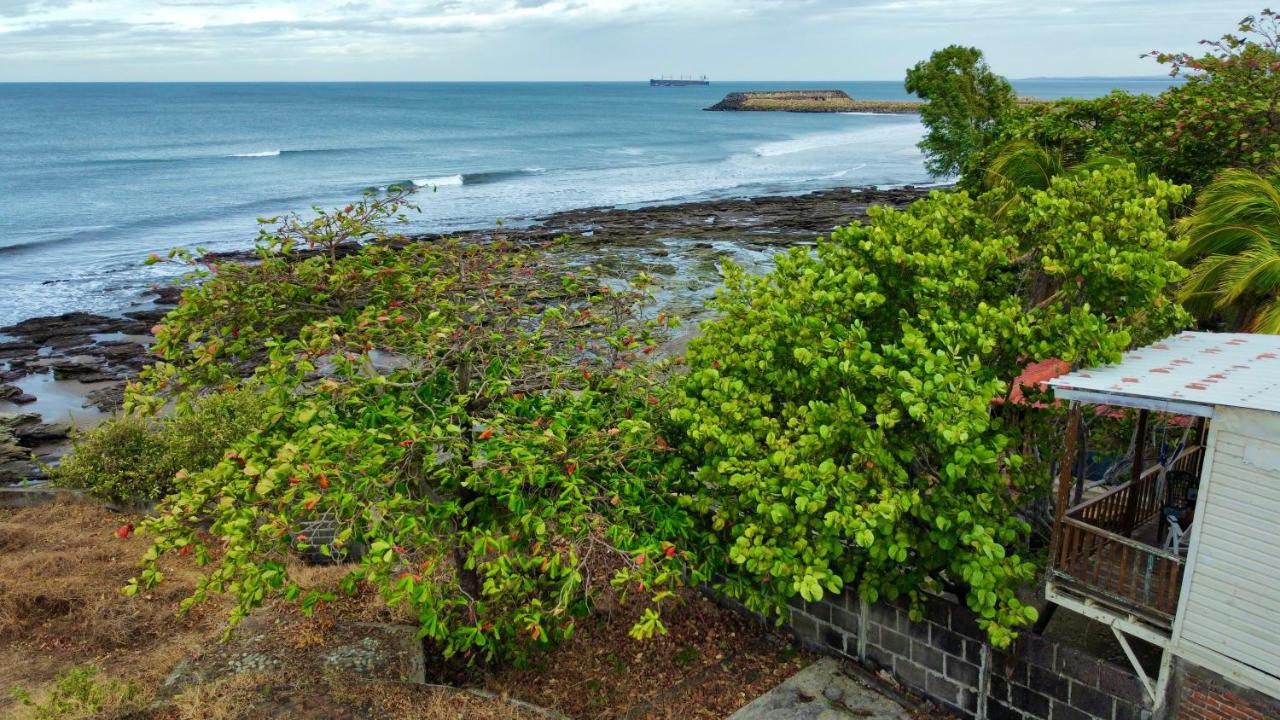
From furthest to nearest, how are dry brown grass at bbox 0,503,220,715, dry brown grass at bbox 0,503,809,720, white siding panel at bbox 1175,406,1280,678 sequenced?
dry brown grass at bbox 0,503,220,715 → dry brown grass at bbox 0,503,809,720 → white siding panel at bbox 1175,406,1280,678

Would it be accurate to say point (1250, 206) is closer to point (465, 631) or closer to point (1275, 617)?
point (1275, 617)

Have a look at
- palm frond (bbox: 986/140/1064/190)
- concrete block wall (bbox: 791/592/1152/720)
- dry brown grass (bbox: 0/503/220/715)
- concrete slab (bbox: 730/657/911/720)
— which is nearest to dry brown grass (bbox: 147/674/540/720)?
dry brown grass (bbox: 0/503/220/715)

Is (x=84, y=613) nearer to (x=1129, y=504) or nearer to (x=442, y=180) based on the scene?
(x=1129, y=504)

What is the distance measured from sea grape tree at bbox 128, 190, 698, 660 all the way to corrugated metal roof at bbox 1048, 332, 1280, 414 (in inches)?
160

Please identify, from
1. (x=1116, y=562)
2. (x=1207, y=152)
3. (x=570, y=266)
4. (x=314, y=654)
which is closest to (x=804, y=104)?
(x=570, y=266)

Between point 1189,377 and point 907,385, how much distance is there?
229cm

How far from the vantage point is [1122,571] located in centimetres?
764

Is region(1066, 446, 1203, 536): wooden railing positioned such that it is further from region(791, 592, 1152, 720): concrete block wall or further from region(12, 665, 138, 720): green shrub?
region(12, 665, 138, 720): green shrub

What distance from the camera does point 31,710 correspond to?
898cm

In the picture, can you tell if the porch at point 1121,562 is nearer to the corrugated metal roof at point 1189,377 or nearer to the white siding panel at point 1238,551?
the white siding panel at point 1238,551

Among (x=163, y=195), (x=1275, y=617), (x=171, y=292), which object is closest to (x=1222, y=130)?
(x=1275, y=617)

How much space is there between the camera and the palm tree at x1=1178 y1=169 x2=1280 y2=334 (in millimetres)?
10031

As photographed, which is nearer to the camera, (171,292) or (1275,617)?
(1275,617)

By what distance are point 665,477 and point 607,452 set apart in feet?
3.03
